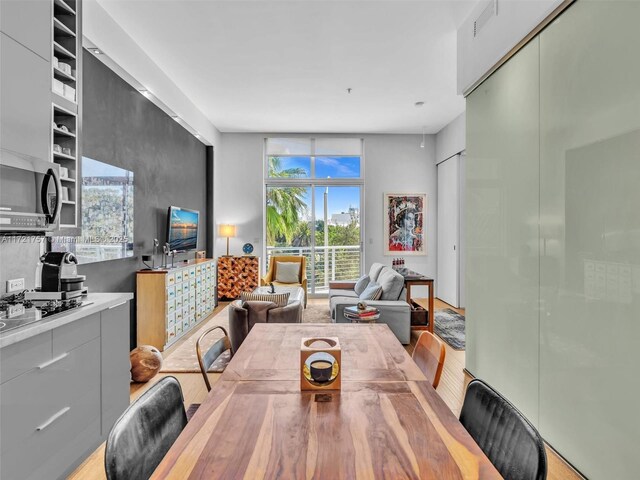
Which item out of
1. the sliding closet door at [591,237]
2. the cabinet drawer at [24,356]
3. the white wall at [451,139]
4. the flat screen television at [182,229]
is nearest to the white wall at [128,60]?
the flat screen television at [182,229]

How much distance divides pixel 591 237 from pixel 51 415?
2.78 meters

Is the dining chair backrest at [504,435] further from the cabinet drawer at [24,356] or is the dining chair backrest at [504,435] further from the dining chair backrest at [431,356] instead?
the cabinet drawer at [24,356]

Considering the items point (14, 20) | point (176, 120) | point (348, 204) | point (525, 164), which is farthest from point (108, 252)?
point (348, 204)

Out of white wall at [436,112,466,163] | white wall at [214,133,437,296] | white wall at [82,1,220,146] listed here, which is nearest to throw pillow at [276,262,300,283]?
white wall at [214,133,437,296]

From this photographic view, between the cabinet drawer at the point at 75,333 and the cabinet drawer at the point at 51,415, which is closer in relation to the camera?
the cabinet drawer at the point at 51,415

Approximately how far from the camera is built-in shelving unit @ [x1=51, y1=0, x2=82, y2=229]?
227cm

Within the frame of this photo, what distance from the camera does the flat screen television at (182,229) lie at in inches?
179

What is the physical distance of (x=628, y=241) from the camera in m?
1.57

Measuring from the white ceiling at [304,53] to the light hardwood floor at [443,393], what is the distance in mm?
3174

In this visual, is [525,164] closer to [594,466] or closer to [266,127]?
[594,466]

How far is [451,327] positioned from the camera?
4.85 m

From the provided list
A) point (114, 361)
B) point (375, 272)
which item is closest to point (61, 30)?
point (114, 361)

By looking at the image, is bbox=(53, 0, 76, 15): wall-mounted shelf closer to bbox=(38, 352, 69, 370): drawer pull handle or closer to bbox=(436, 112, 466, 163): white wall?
bbox=(38, 352, 69, 370): drawer pull handle

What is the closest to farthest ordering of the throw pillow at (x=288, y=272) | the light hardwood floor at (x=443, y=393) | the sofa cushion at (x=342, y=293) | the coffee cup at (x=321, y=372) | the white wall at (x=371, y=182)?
the coffee cup at (x=321, y=372) → the light hardwood floor at (x=443, y=393) → the sofa cushion at (x=342, y=293) → the throw pillow at (x=288, y=272) → the white wall at (x=371, y=182)
